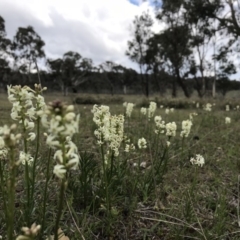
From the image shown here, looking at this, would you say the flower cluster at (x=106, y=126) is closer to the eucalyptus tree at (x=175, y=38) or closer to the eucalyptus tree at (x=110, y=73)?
the eucalyptus tree at (x=175, y=38)

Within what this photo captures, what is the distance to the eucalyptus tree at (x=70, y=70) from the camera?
6731cm

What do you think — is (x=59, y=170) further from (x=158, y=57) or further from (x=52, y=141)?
(x=158, y=57)

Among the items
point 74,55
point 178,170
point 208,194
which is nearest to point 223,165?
point 178,170

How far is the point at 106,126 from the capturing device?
89.0 inches

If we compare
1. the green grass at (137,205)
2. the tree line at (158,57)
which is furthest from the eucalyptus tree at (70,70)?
the green grass at (137,205)

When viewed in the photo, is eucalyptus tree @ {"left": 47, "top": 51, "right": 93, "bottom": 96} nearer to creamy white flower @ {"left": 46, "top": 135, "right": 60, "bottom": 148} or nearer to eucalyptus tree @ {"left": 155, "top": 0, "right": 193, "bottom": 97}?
eucalyptus tree @ {"left": 155, "top": 0, "right": 193, "bottom": 97}

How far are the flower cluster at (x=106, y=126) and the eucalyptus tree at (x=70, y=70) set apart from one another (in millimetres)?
64079

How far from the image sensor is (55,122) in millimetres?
1066

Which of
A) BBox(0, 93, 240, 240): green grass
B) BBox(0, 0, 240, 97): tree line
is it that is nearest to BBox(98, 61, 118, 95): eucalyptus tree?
BBox(0, 0, 240, 97): tree line

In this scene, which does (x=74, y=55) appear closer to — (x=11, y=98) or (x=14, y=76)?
(x=14, y=76)

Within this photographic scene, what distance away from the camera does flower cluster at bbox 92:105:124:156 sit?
7.20 feet

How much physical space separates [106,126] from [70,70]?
67.8 meters

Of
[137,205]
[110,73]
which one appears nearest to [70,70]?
[110,73]

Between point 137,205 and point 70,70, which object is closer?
point 137,205
